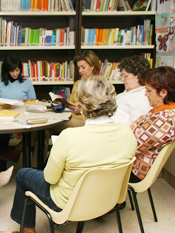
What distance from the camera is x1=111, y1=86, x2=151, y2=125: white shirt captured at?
2115mm

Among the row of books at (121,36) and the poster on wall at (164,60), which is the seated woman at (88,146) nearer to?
the poster on wall at (164,60)

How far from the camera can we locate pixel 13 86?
119 inches

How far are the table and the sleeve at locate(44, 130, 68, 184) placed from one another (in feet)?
2.00

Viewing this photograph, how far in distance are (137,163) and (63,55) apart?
2.35 m

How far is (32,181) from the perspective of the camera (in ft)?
Result: 5.07

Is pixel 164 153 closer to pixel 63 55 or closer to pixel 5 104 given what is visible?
pixel 5 104

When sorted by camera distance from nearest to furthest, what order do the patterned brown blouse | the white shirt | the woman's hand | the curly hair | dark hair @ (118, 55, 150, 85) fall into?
the curly hair, the patterned brown blouse, the white shirt, dark hair @ (118, 55, 150, 85), the woman's hand

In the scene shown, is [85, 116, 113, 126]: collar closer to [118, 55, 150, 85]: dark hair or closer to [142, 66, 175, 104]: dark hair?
[142, 66, 175, 104]: dark hair

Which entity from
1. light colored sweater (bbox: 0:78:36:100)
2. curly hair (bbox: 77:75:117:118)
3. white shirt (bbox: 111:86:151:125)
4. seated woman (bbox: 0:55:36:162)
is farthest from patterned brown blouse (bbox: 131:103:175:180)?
light colored sweater (bbox: 0:78:36:100)

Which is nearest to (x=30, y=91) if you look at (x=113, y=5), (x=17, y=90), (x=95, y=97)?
(x=17, y=90)

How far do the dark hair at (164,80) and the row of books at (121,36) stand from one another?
69.3 inches

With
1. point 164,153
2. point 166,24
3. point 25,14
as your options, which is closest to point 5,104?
point 25,14

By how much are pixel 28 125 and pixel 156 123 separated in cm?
89

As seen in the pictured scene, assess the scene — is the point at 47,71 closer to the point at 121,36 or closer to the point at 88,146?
the point at 121,36
